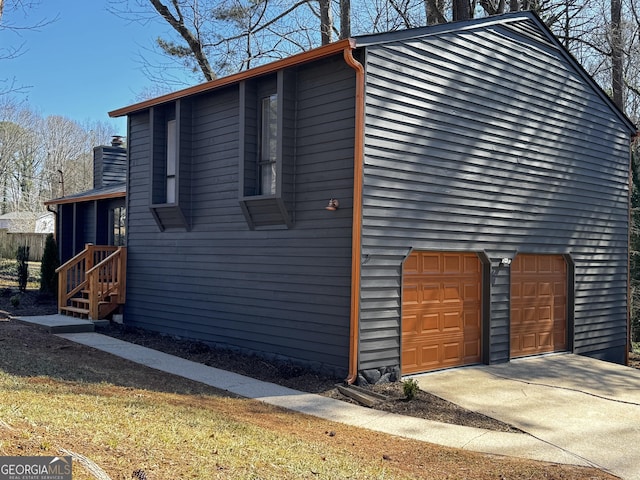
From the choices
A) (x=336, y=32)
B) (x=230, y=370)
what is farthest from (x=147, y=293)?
(x=336, y=32)

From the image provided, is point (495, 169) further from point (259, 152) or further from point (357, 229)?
point (259, 152)

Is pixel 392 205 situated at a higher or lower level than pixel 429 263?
higher

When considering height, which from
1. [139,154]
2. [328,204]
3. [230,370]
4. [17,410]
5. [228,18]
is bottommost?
[230,370]

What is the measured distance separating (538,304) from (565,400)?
10.9 feet

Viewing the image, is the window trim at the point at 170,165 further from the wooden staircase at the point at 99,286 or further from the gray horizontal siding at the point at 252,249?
the wooden staircase at the point at 99,286

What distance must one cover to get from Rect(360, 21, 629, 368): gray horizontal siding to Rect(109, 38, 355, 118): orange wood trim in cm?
50

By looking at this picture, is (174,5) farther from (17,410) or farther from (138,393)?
(17,410)

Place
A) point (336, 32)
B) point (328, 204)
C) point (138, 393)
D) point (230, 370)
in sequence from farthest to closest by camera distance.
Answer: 1. point (336, 32)
2. point (230, 370)
3. point (328, 204)
4. point (138, 393)

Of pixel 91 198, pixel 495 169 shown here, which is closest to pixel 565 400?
pixel 495 169

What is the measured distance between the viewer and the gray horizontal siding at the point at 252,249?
27.6ft

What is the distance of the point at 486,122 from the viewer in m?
9.84

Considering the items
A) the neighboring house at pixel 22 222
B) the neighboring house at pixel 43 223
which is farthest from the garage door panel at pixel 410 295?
the neighboring house at pixel 43 223

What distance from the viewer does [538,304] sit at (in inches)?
435

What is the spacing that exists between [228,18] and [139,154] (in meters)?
8.25
